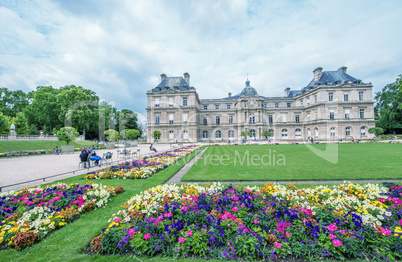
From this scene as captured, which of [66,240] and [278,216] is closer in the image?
[66,240]

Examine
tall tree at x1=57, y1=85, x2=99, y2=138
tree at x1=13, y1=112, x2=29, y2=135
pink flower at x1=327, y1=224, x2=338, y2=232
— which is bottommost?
pink flower at x1=327, y1=224, x2=338, y2=232

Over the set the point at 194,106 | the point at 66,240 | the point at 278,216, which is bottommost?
the point at 66,240

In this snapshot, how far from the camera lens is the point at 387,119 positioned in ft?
148

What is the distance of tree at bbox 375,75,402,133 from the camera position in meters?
42.9

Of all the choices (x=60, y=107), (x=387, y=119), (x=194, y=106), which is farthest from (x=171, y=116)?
(x=387, y=119)

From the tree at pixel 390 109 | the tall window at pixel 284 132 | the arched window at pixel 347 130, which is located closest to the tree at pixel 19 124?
the tall window at pixel 284 132

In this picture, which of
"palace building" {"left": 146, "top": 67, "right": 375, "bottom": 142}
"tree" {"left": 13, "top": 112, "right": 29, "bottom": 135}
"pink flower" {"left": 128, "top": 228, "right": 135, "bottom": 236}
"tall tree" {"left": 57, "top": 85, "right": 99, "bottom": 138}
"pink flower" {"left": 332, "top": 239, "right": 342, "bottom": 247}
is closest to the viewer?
"pink flower" {"left": 332, "top": 239, "right": 342, "bottom": 247}

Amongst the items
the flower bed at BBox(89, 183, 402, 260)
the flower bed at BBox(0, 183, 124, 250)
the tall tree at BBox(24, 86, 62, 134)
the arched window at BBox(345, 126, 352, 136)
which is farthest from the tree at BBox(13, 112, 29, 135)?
the arched window at BBox(345, 126, 352, 136)

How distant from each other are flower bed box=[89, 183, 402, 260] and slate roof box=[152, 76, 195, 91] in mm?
42324

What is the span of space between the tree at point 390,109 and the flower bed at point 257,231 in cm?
5696

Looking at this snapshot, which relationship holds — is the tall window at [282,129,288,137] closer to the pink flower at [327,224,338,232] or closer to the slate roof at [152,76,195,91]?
the slate roof at [152,76,195,91]

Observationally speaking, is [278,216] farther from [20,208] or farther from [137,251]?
[20,208]

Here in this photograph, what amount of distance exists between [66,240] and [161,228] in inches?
74.4

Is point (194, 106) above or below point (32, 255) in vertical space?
above
